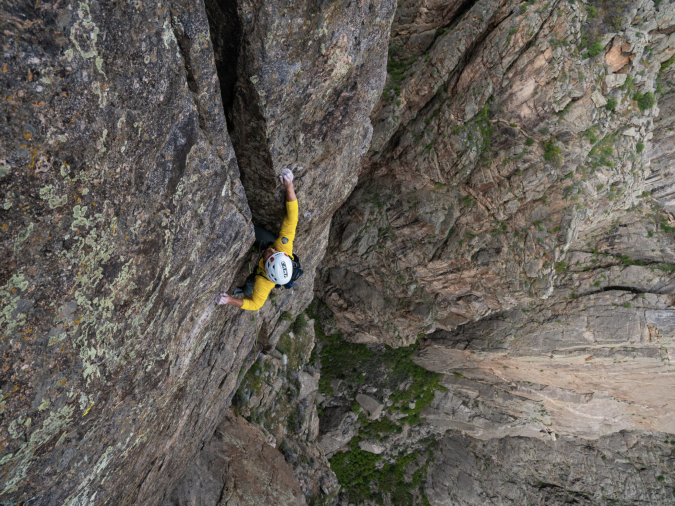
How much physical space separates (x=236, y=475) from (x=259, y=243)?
718cm

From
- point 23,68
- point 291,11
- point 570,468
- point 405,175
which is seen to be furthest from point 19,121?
point 570,468

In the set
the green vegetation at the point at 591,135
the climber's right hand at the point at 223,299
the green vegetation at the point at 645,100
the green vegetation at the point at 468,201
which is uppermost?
the green vegetation at the point at 645,100

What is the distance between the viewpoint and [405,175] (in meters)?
14.7

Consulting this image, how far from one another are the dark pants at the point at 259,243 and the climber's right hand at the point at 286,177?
1.40 metres

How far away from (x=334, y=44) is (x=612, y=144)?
461 inches

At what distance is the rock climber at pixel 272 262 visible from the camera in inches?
257

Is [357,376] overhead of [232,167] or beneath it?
beneath

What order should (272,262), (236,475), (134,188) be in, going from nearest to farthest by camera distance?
(134,188)
(272,262)
(236,475)

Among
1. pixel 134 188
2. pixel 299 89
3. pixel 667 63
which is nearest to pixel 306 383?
pixel 299 89

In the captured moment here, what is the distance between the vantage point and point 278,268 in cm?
651

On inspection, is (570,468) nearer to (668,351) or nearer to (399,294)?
(668,351)

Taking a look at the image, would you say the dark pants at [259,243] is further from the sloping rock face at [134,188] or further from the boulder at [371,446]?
the boulder at [371,446]

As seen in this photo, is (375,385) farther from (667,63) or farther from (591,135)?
(667,63)

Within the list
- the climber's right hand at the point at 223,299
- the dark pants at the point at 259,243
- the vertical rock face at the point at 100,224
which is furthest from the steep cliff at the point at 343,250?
the climber's right hand at the point at 223,299
